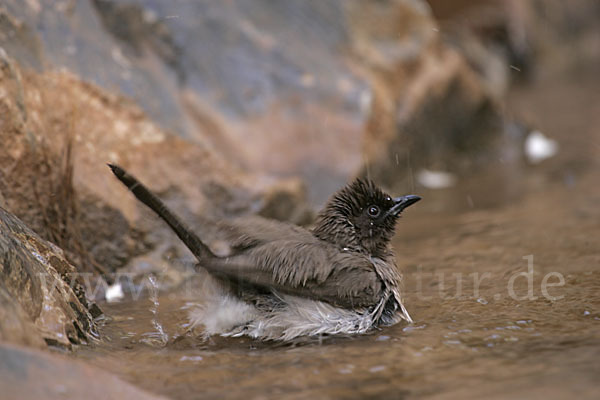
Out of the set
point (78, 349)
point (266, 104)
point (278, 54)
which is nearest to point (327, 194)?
point (266, 104)

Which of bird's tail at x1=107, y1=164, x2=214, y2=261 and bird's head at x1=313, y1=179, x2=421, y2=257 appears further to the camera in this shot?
bird's head at x1=313, y1=179, x2=421, y2=257

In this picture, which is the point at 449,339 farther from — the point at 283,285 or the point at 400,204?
the point at 400,204

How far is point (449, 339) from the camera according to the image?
140 inches

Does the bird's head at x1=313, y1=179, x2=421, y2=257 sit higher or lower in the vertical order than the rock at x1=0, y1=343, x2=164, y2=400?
higher

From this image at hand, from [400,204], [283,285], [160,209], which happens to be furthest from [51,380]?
[400,204]

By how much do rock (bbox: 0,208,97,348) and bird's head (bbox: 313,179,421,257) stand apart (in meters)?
1.40

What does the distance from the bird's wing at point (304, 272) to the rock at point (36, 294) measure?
65cm

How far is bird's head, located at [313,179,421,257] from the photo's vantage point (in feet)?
14.4

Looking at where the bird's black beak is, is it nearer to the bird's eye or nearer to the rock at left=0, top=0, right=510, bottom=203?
the bird's eye

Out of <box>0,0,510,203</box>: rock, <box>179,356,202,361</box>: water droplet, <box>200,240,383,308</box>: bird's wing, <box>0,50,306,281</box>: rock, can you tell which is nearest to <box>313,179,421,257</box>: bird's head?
<box>200,240,383,308</box>: bird's wing

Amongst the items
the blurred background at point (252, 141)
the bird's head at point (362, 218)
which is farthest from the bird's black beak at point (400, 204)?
the blurred background at point (252, 141)

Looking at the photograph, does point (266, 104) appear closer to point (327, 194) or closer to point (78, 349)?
point (327, 194)

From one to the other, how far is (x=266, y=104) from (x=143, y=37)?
1.22 metres

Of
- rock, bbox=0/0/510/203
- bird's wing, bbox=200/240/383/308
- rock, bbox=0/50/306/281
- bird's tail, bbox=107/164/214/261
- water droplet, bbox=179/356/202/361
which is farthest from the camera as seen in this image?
rock, bbox=0/0/510/203
